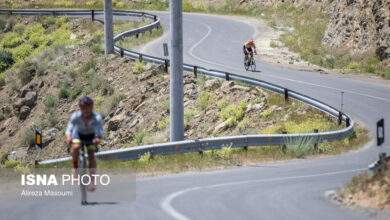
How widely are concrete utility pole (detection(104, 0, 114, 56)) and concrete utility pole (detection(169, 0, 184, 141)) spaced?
18.4 metres

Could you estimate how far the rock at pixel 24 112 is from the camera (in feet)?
116

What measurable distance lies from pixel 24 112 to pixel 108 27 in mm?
7189

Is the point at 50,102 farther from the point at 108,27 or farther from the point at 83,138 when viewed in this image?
the point at 83,138

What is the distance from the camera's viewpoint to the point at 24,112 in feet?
116

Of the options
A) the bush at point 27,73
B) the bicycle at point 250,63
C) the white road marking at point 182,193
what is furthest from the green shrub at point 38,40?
the white road marking at point 182,193

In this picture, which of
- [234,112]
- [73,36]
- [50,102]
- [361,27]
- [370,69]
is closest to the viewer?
[234,112]

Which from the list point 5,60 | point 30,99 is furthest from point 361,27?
point 5,60

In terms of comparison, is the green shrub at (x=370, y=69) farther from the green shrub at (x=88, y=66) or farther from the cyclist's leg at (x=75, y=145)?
the cyclist's leg at (x=75, y=145)

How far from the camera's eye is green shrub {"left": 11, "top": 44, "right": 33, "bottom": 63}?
4683cm

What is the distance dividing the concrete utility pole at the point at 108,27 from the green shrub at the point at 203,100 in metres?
11.0

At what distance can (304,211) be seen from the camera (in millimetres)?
9664

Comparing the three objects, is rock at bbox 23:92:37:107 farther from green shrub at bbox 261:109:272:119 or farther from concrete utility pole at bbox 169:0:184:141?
concrete utility pole at bbox 169:0:184:141

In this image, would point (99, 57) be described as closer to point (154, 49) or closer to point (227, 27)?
point (154, 49)

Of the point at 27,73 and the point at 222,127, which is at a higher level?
the point at 222,127
